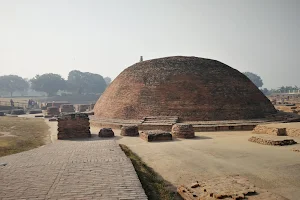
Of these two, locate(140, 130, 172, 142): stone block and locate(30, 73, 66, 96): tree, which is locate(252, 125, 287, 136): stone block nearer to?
locate(140, 130, 172, 142): stone block

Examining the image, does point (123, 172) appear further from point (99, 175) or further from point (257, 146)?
point (257, 146)

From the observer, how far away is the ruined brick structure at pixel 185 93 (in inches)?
557

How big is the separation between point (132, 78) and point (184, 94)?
3860 mm

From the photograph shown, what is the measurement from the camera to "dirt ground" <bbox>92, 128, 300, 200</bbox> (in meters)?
5.02

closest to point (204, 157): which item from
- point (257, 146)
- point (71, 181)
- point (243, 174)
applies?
point (243, 174)

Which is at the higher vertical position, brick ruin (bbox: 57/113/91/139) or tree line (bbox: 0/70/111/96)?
tree line (bbox: 0/70/111/96)

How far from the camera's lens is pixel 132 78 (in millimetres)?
16578

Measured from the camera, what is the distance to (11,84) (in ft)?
253

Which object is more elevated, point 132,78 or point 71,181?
point 132,78

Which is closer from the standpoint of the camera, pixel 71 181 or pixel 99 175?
pixel 71 181

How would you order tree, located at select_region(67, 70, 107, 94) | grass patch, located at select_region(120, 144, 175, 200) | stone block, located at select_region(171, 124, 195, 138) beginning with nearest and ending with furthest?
grass patch, located at select_region(120, 144, 175, 200) → stone block, located at select_region(171, 124, 195, 138) → tree, located at select_region(67, 70, 107, 94)

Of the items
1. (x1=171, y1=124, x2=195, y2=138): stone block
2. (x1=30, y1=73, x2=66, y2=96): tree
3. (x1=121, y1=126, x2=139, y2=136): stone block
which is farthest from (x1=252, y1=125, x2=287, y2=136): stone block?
(x1=30, y1=73, x2=66, y2=96): tree

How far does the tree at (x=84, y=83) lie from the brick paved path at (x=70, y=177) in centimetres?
6679

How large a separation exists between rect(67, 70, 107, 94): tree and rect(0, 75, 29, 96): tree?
15426mm
